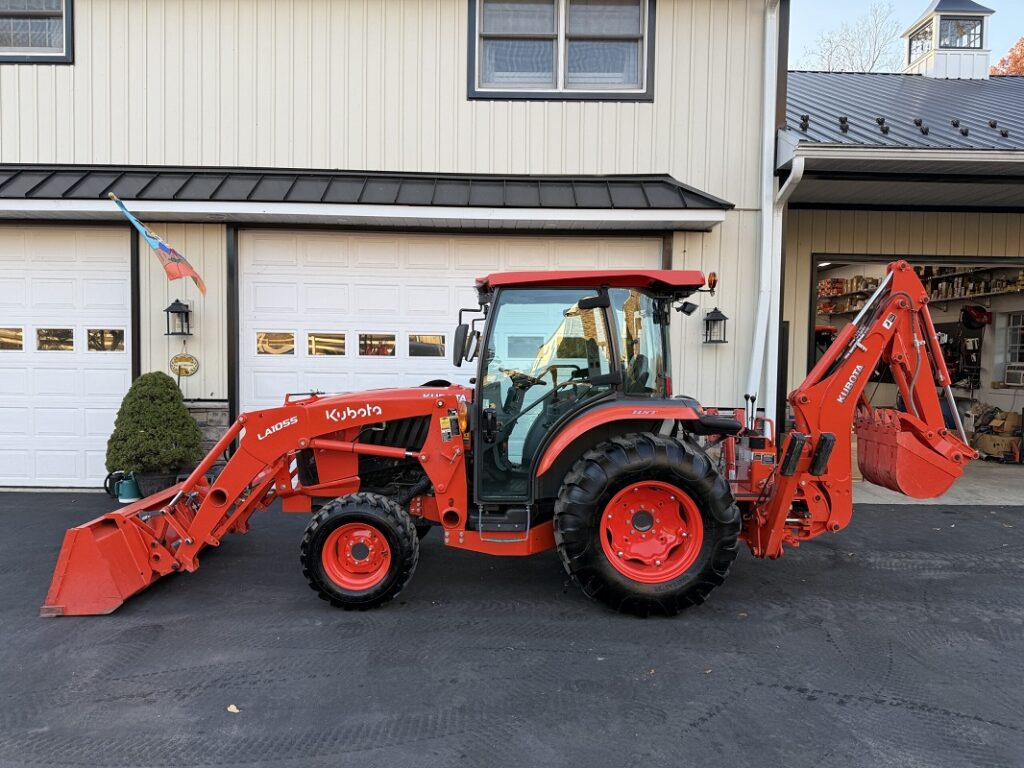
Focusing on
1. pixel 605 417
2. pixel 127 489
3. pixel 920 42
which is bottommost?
pixel 127 489

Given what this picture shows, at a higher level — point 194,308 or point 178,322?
point 194,308

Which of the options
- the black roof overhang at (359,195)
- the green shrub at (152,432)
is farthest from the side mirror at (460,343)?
the green shrub at (152,432)

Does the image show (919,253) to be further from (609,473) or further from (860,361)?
(609,473)

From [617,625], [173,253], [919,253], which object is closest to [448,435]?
[617,625]

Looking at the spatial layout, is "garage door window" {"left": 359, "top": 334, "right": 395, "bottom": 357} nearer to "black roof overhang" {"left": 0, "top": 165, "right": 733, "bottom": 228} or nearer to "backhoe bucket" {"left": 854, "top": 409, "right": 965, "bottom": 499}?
"black roof overhang" {"left": 0, "top": 165, "right": 733, "bottom": 228}

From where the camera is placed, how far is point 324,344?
7.27 m

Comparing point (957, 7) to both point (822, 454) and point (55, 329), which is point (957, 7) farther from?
point (55, 329)

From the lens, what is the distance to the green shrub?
6363 millimetres

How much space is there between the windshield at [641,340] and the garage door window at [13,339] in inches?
270

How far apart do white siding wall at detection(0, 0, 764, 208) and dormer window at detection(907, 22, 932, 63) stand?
7466mm

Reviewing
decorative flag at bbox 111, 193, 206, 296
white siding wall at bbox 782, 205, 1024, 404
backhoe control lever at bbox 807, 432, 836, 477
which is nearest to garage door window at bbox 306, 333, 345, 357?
decorative flag at bbox 111, 193, 206, 296

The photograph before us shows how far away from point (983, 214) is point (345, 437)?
338 inches

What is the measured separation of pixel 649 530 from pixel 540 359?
1256 millimetres

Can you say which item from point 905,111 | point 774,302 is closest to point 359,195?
point 774,302
